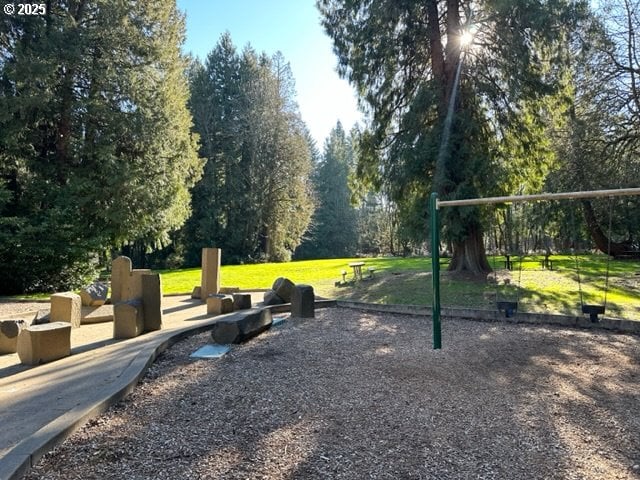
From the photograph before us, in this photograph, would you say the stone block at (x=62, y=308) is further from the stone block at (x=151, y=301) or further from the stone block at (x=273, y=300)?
the stone block at (x=273, y=300)

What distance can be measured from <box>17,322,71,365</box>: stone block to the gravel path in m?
1.36

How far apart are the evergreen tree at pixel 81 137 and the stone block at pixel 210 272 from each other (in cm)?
517

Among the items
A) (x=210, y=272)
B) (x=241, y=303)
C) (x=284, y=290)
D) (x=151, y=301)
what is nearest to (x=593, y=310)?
(x=284, y=290)

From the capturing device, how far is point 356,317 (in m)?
8.14

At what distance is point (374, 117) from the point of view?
13344 millimetres

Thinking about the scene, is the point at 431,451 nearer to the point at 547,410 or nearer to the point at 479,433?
the point at 479,433

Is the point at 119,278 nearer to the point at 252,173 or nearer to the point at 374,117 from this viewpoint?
the point at 374,117

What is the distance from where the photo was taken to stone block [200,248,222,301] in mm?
10352

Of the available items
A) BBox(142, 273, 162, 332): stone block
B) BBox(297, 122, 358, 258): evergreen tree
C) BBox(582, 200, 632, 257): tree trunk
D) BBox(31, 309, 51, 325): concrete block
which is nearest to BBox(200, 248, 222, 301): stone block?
BBox(142, 273, 162, 332): stone block

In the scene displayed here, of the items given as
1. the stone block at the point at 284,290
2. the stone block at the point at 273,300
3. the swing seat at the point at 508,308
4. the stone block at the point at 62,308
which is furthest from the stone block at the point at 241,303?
the swing seat at the point at 508,308

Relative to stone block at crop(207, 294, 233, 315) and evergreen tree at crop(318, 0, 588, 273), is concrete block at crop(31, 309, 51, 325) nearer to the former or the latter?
stone block at crop(207, 294, 233, 315)

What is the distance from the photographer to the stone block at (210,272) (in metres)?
10.4

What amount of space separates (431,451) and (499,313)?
5.45 m

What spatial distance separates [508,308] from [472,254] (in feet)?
16.1
